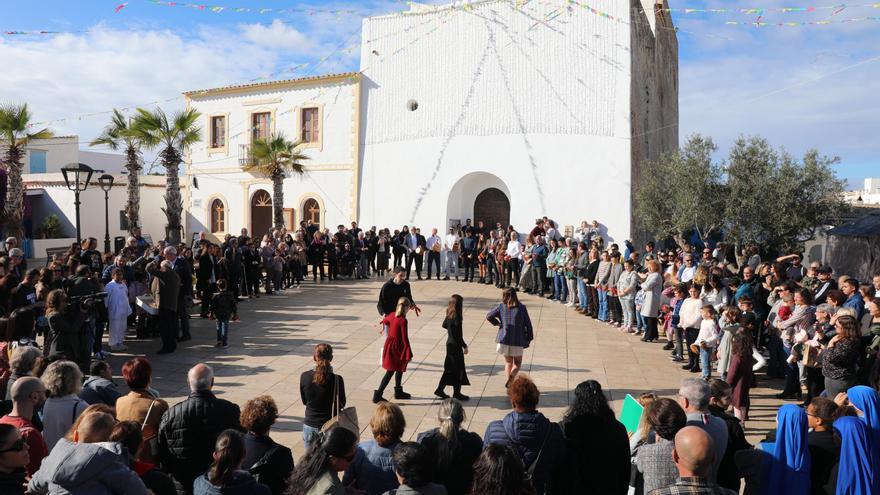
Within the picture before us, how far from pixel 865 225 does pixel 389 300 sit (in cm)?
1311

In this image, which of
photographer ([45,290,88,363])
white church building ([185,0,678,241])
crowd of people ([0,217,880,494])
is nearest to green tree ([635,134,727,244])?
white church building ([185,0,678,241])

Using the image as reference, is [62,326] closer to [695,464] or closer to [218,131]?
[695,464]

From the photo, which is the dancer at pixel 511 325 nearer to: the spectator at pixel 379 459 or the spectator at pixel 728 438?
the spectator at pixel 728 438

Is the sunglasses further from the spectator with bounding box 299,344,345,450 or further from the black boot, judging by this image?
the black boot

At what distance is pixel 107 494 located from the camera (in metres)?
3.30

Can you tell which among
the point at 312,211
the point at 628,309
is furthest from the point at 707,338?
the point at 312,211

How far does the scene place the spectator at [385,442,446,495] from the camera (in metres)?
3.31

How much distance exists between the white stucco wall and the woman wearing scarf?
15.8 metres

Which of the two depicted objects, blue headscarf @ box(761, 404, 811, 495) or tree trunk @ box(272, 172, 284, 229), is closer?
blue headscarf @ box(761, 404, 811, 495)

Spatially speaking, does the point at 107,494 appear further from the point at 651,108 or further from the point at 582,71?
the point at 651,108

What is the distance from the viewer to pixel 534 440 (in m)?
4.11

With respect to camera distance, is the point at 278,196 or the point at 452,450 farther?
the point at 278,196

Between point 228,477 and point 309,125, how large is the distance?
2242 cm

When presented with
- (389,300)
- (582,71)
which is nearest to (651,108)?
(582,71)
